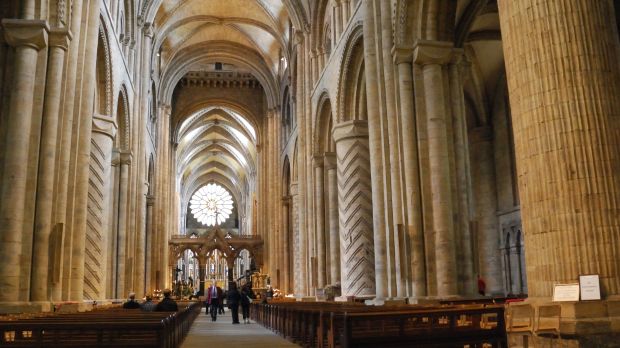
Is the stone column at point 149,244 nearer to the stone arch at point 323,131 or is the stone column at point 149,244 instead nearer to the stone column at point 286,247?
the stone column at point 286,247

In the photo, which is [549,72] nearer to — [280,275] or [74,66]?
[74,66]

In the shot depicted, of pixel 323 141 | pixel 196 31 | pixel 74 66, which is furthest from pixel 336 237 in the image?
pixel 196 31

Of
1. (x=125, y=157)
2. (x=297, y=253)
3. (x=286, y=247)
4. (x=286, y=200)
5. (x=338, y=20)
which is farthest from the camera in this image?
(x=286, y=200)

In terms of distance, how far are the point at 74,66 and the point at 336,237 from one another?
10642 millimetres

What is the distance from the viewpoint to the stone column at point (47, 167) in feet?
34.1

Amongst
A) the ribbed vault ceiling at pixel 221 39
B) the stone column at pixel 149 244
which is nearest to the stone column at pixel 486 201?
the ribbed vault ceiling at pixel 221 39

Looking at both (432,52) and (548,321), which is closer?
(548,321)

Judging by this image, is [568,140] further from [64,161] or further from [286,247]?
[286,247]

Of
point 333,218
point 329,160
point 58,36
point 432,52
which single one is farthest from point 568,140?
point 329,160

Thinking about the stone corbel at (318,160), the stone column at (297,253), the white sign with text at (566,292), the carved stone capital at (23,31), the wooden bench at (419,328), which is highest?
the carved stone capital at (23,31)

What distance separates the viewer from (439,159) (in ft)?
40.3

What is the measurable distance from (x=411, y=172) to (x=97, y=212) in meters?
8.33

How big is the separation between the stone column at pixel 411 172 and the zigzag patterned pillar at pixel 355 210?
403 centimetres

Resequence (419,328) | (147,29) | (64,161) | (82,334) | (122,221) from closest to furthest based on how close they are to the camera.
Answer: (82,334) → (419,328) → (64,161) → (122,221) → (147,29)
